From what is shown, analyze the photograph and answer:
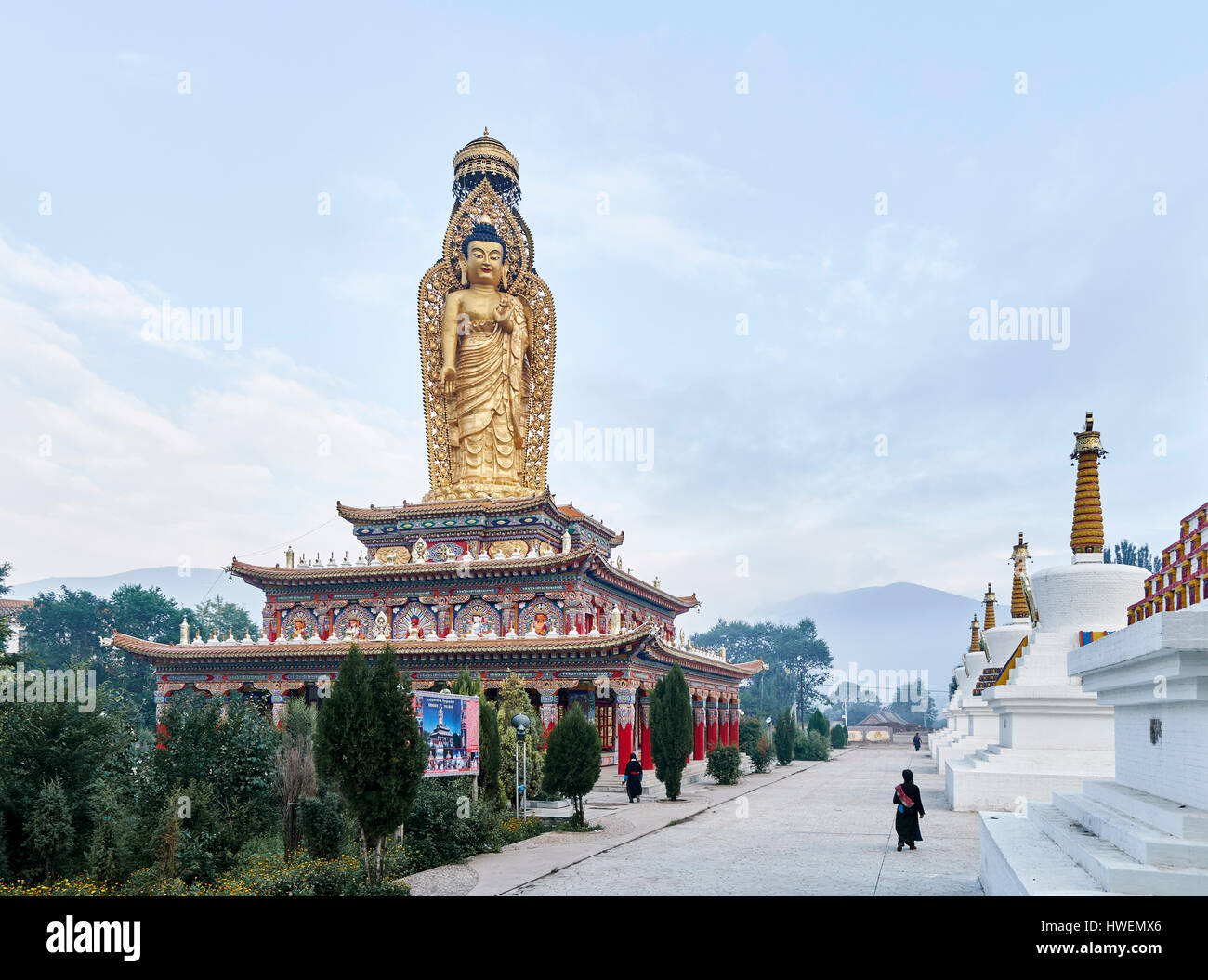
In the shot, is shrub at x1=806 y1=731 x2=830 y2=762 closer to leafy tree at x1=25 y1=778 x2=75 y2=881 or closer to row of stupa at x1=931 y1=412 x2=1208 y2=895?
row of stupa at x1=931 y1=412 x2=1208 y2=895

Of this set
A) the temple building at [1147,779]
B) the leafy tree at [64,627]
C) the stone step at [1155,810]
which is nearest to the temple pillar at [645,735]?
the temple building at [1147,779]

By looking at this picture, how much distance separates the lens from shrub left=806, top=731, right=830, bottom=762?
54719mm

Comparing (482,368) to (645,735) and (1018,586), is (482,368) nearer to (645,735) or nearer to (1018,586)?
(645,735)

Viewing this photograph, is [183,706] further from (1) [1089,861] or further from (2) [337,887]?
(1) [1089,861]

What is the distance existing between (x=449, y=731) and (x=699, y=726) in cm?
2955

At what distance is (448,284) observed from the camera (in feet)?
150

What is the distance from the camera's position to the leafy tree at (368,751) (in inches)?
519

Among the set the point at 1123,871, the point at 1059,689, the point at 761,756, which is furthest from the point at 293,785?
the point at 761,756

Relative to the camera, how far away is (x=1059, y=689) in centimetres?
1898

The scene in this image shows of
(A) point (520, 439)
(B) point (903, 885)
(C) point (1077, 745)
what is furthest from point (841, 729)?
(B) point (903, 885)

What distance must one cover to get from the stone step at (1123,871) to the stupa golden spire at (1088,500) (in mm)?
8262

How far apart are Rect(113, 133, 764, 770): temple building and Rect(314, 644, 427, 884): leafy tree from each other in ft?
60.1

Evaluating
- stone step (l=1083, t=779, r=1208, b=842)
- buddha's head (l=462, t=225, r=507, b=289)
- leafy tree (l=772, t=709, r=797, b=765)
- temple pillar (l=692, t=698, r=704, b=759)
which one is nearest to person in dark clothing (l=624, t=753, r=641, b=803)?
stone step (l=1083, t=779, r=1208, b=842)
